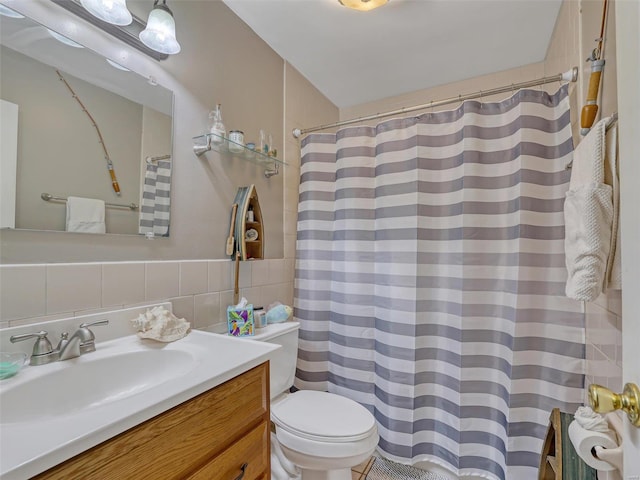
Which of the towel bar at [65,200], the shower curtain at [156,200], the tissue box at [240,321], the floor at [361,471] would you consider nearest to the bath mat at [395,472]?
the floor at [361,471]

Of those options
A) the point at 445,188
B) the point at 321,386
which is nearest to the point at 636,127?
the point at 445,188

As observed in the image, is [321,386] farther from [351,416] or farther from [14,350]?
[14,350]

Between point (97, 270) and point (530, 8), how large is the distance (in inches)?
86.2

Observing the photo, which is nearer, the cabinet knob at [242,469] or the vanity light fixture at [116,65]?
the cabinet knob at [242,469]

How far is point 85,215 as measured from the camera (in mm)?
967

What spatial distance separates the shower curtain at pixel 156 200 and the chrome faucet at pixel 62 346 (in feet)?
1.33

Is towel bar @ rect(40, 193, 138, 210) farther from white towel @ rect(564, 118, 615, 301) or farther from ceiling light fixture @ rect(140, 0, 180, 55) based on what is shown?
white towel @ rect(564, 118, 615, 301)

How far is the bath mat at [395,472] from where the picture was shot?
5.05 ft

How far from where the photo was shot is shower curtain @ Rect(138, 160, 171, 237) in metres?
1.14

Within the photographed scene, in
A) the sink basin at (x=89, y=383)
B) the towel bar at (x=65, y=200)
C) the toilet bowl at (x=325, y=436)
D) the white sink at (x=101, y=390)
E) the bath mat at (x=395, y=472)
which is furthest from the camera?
the bath mat at (x=395, y=472)

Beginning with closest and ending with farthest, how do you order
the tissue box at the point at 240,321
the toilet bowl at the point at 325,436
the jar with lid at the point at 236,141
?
the toilet bowl at the point at 325,436, the tissue box at the point at 240,321, the jar with lid at the point at 236,141

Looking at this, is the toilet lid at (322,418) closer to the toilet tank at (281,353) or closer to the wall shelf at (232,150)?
the toilet tank at (281,353)

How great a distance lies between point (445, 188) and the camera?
1.55 metres

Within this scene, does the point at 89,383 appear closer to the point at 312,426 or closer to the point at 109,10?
the point at 312,426
